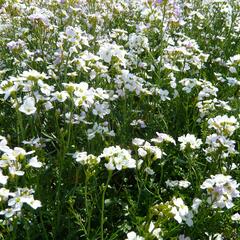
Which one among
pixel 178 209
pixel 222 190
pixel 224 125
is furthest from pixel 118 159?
pixel 224 125

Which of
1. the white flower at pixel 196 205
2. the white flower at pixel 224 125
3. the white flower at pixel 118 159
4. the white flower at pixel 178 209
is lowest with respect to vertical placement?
the white flower at pixel 196 205

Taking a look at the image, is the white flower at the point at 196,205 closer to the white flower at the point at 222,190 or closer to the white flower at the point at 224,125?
the white flower at the point at 222,190

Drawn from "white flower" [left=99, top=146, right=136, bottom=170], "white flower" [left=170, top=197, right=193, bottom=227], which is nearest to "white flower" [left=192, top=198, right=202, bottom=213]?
"white flower" [left=170, top=197, right=193, bottom=227]

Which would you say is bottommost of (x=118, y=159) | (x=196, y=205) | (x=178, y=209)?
(x=196, y=205)

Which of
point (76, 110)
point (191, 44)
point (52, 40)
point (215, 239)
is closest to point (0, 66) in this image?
point (52, 40)

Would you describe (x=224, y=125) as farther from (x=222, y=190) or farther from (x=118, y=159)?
(x=118, y=159)

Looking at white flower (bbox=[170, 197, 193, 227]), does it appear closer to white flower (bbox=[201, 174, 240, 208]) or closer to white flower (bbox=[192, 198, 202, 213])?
white flower (bbox=[201, 174, 240, 208])

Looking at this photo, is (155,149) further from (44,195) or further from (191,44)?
(191,44)

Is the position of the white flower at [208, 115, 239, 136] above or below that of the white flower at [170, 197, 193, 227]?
above

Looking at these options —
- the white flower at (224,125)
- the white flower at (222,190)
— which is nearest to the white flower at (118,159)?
the white flower at (222,190)

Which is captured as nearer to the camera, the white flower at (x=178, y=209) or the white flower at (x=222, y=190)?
the white flower at (x=178, y=209)

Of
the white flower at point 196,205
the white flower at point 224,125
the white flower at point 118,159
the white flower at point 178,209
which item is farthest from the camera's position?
the white flower at point 224,125

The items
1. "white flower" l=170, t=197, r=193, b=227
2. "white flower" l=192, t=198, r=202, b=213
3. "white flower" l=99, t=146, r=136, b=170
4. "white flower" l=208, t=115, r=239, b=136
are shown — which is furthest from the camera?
"white flower" l=208, t=115, r=239, b=136

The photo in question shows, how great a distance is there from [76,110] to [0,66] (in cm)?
123
